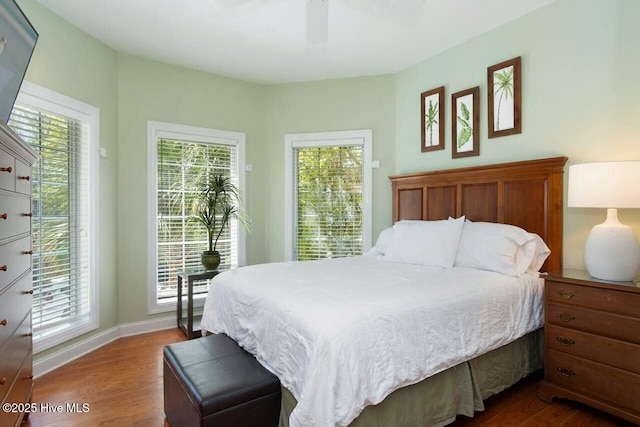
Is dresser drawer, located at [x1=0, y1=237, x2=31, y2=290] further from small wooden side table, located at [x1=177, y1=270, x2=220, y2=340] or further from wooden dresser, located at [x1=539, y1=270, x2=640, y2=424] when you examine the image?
wooden dresser, located at [x1=539, y1=270, x2=640, y2=424]

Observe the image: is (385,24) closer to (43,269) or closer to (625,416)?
(625,416)

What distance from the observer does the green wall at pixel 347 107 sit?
2396 millimetres

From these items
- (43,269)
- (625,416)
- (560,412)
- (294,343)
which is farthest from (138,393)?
(625,416)

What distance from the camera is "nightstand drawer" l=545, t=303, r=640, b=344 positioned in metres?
1.84

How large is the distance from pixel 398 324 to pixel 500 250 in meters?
1.24

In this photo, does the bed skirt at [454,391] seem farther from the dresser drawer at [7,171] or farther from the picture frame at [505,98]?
the picture frame at [505,98]

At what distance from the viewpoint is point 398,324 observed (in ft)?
5.31

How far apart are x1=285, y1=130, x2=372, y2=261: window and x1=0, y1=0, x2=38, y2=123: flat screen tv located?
256 cm

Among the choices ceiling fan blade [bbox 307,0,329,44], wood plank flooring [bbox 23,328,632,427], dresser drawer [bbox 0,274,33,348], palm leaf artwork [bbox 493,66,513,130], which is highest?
ceiling fan blade [bbox 307,0,329,44]

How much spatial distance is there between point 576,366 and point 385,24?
9.39 feet

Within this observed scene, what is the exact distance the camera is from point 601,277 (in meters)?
2.06

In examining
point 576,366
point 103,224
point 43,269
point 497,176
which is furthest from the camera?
point 103,224

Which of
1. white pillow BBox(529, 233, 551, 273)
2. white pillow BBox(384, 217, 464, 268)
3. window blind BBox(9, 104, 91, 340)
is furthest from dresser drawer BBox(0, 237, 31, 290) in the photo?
white pillow BBox(529, 233, 551, 273)

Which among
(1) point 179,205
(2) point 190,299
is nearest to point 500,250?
(2) point 190,299
